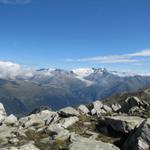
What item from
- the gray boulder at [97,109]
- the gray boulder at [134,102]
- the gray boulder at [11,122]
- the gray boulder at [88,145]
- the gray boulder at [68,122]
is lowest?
the gray boulder at [11,122]

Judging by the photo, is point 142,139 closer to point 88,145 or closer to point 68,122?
point 88,145

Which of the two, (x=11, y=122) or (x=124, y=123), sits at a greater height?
(x=124, y=123)

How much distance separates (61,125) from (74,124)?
100 inches

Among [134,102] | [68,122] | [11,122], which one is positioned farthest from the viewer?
[134,102]

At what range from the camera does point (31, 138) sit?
37.6 m

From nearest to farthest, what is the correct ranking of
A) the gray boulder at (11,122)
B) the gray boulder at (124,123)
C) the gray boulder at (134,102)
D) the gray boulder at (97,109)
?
the gray boulder at (124,123), the gray boulder at (11,122), the gray boulder at (97,109), the gray boulder at (134,102)

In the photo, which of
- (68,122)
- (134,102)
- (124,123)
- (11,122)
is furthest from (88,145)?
(134,102)

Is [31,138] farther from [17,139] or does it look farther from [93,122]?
[93,122]

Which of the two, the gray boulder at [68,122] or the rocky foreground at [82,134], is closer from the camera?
the rocky foreground at [82,134]

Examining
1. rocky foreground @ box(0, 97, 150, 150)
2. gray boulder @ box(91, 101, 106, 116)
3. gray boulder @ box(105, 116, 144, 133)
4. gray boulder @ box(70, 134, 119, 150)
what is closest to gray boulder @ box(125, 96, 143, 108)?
gray boulder @ box(91, 101, 106, 116)

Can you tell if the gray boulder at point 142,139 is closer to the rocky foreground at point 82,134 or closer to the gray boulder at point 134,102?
the rocky foreground at point 82,134

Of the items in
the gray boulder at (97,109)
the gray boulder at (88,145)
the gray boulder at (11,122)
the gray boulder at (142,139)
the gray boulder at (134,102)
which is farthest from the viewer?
the gray boulder at (134,102)

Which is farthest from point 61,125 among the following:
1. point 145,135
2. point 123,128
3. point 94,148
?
point 145,135

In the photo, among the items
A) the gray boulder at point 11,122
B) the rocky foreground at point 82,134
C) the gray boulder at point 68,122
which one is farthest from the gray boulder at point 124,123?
the gray boulder at point 11,122
